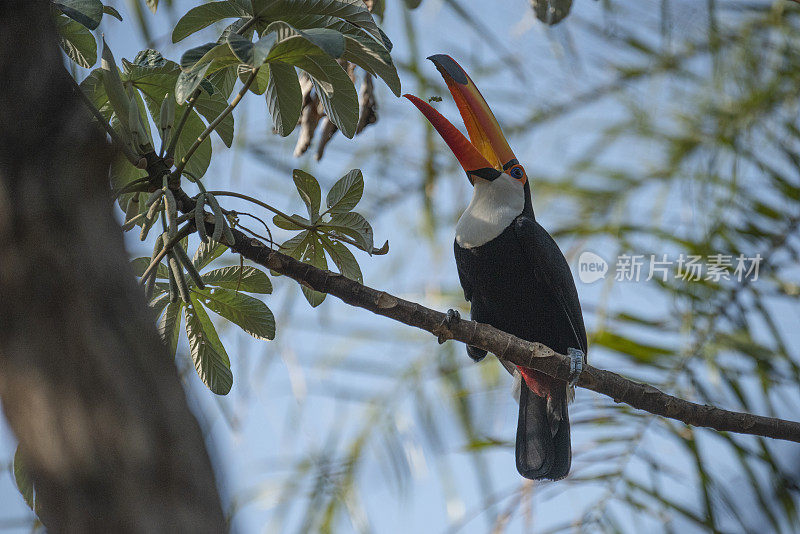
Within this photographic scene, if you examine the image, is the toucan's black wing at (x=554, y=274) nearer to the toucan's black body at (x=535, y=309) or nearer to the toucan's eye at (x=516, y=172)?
the toucan's black body at (x=535, y=309)

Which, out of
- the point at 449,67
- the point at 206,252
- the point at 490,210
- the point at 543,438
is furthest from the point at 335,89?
the point at 543,438

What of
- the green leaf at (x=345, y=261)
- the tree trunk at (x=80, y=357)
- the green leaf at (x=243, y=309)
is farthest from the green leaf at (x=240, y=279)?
the tree trunk at (x=80, y=357)

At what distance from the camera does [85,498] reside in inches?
20.9

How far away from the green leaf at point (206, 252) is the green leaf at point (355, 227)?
0.20 m

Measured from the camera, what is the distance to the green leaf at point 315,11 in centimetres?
131

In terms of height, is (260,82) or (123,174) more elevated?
(260,82)

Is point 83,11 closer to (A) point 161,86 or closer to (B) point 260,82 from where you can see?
(A) point 161,86

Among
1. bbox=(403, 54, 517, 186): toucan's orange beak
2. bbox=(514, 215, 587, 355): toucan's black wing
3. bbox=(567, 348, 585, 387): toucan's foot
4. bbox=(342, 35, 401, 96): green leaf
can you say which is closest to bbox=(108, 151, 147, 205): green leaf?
bbox=(342, 35, 401, 96): green leaf

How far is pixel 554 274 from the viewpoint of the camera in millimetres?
2111

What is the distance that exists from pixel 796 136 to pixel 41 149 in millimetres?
2661

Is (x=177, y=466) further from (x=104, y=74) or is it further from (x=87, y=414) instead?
(x=104, y=74)

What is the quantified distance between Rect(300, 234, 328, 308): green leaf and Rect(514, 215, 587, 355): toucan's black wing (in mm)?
778

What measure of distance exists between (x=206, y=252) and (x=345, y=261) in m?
0.28

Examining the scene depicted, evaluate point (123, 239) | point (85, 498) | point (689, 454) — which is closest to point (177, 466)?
point (85, 498)
